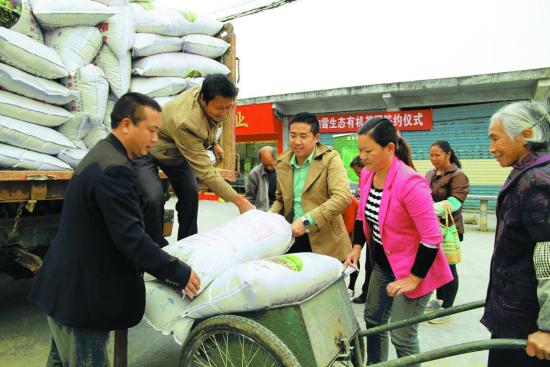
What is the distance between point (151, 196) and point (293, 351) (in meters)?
1.43

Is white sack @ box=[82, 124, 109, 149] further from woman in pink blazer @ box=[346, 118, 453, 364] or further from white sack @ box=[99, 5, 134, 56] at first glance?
woman in pink blazer @ box=[346, 118, 453, 364]

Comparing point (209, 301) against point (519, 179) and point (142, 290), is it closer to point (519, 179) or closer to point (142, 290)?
point (142, 290)

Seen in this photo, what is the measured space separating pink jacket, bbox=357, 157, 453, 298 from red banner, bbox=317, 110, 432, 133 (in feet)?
31.8

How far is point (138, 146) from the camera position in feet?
5.61

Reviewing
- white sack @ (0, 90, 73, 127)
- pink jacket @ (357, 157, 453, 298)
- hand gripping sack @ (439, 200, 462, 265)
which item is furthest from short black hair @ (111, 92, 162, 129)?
hand gripping sack @ (439, 200, 462, 265)

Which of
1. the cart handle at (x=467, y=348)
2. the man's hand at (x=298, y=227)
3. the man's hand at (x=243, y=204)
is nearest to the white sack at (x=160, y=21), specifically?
the man's hand at (x=243, y=204)

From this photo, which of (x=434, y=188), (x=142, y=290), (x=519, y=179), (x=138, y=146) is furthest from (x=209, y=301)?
(x=434, y=188)

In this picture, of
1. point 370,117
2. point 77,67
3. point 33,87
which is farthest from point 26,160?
point 370,117

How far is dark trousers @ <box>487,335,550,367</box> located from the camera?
4.78 ft

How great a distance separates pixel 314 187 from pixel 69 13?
222 cm

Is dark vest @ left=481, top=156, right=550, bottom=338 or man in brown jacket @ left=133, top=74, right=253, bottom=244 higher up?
man in brown jacket @ left=133, top=74, right=253, bottom=244

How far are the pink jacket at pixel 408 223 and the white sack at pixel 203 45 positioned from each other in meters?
2.58

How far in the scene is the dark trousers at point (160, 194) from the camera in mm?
2560

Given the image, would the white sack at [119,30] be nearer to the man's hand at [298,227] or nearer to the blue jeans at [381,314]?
the man's hand at [298,227]
